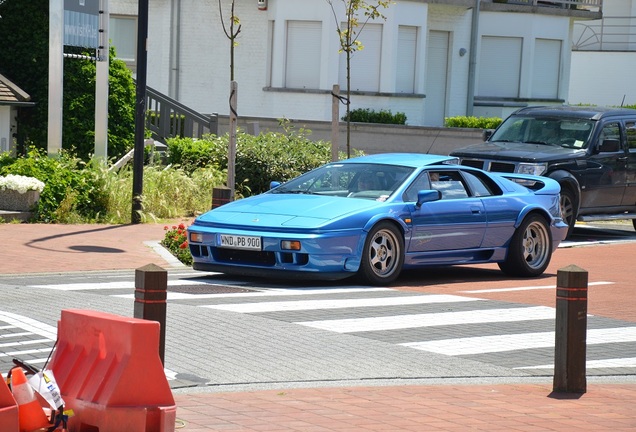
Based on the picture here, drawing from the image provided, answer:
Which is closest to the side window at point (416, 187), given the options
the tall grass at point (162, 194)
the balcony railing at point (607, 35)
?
the tall grass at point (162, 194)

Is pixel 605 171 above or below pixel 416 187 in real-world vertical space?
below

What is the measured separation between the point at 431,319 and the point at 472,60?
86.4 feet

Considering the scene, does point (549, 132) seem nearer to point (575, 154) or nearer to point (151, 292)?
point (575, 154)

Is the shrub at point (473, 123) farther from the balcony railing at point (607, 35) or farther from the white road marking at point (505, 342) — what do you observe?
the white road marking at point (505, 342)

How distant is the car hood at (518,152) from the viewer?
19281 mm

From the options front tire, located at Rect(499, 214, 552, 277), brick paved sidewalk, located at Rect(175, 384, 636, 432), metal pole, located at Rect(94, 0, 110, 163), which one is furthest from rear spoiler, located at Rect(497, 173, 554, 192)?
brick paved sidewalk, located at Rect(175, 384, 636, 432)

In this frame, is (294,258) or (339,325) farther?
(294,258)

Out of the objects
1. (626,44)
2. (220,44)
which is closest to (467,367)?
(220,44)

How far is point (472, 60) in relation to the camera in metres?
36.8

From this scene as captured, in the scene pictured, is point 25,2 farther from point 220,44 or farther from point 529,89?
point 529,89

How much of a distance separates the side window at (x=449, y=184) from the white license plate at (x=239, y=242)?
2492 mm

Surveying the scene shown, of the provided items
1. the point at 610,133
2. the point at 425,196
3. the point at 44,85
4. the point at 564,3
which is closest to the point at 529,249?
the point at 425,196

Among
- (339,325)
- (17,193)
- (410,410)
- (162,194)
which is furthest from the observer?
(162,194)

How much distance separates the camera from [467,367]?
9.24m
